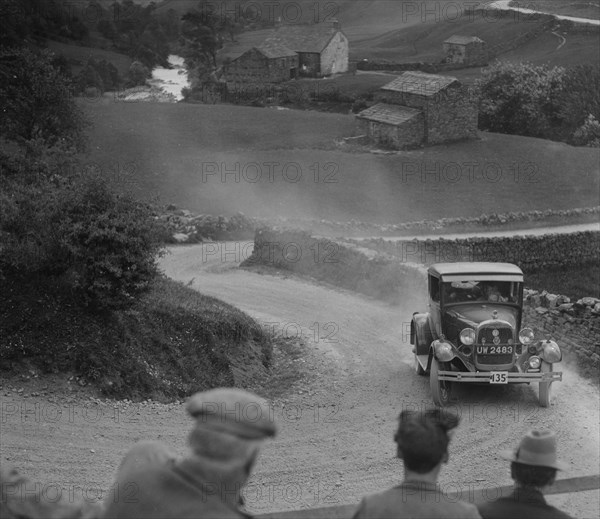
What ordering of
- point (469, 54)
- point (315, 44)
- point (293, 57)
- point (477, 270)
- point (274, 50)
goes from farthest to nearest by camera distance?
point (469, 54), point (315, 44), point (293, 57), point (274, 50), point (477, 270)

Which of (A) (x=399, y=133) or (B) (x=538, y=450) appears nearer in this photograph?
(B) (x=538, y=450)

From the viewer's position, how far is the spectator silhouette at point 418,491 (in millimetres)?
5168

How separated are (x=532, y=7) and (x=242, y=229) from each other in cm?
5347

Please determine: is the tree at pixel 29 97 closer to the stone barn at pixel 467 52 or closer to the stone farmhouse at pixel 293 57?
the stone farmhouse at pixel 293 57

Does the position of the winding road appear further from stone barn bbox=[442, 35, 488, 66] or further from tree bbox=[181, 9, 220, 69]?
tree bbox=[181, 9, 220, 69]

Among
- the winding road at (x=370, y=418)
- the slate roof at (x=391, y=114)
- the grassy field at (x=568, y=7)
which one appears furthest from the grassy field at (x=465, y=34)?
the winding road at (x=370, y=418)

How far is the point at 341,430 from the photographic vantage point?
677 inches

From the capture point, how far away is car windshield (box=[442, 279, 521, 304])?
18.9 meters

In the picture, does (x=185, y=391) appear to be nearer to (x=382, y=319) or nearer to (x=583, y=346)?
(x=382, y=319)

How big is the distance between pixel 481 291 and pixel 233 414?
1476cm

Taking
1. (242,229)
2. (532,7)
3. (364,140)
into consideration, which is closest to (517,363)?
(242,229)

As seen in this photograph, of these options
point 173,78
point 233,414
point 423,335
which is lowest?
point 173,78

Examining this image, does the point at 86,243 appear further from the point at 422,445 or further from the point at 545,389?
the point at 422,445
